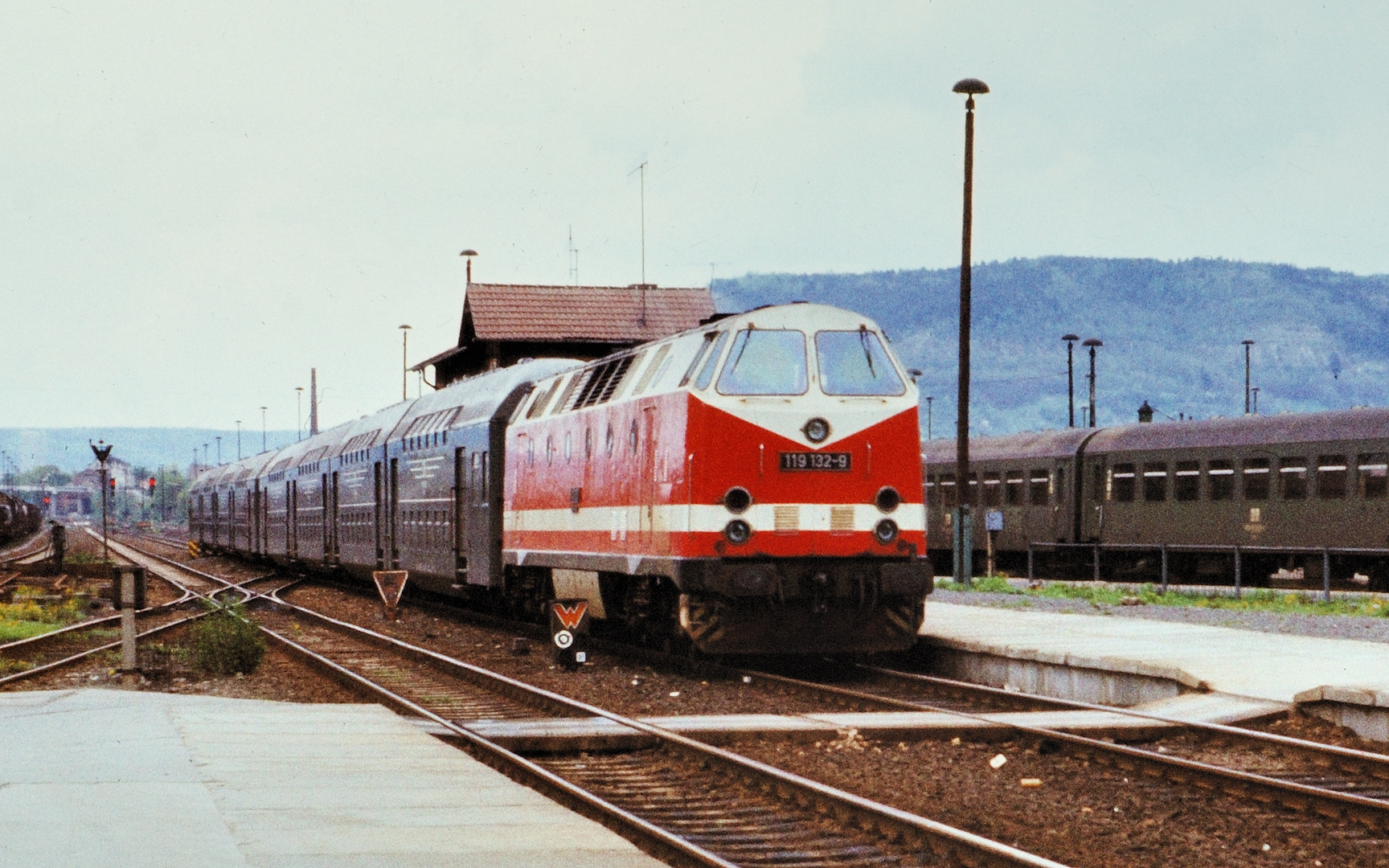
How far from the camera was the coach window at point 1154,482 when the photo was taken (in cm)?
3375

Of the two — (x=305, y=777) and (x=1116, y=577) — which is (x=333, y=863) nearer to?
(x=305, y=777)

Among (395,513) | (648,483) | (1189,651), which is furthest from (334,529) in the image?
(1189,651)

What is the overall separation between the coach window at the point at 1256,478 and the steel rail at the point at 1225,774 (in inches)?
779

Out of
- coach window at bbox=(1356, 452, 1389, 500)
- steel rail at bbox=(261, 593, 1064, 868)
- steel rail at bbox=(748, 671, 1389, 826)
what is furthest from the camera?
coach window at bbox=(1356, 452, 1389, 500)

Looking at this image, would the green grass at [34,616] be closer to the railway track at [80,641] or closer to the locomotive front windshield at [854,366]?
the railway track at [80,641]

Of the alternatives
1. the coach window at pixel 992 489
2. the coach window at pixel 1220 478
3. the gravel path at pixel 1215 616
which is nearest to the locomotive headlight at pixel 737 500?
the gravel path at pixel 1215 616

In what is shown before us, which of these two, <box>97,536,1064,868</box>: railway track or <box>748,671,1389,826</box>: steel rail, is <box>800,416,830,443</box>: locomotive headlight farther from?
<box>748,671,1389,826</box>: steel rail

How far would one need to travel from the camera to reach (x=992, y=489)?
40.5 meters

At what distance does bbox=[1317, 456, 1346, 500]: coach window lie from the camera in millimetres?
28911

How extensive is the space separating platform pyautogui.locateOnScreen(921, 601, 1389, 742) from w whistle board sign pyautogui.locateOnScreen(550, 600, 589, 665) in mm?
3547

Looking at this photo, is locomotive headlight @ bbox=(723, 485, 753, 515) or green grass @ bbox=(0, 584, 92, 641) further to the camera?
green grass @ bbox=(0, 584, 92, 641)

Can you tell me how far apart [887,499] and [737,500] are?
1.46m

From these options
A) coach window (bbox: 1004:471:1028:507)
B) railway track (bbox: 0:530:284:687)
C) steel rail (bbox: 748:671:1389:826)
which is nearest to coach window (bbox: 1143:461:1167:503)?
coach window (bbox: 1004:471:1028:507)

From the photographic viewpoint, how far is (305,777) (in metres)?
9.24
